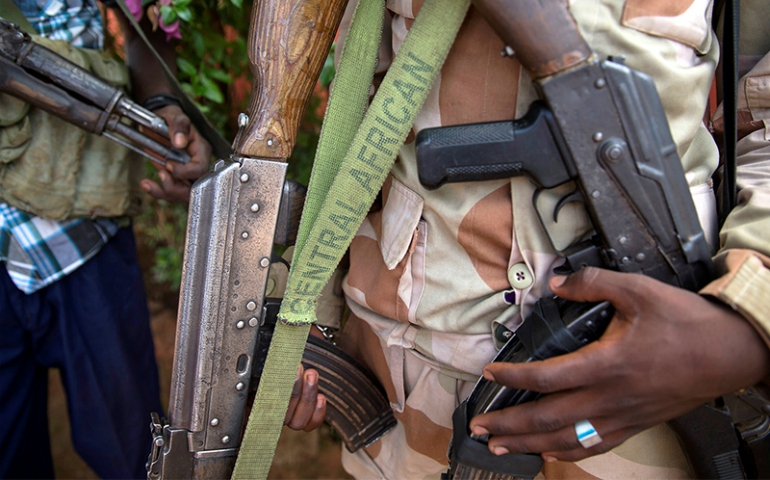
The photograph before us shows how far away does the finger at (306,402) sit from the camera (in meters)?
1.12

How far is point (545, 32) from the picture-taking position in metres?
0.76

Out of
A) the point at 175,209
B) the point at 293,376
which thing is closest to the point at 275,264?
the point at 293,376

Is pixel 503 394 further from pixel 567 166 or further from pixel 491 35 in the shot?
pixel 491 35

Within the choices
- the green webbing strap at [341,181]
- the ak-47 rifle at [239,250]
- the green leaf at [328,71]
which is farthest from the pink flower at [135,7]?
the green webbing strap at [341,181]

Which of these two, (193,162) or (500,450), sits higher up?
(193,162)

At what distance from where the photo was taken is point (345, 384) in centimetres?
121

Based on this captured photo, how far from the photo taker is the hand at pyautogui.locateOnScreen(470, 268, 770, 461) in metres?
0.71

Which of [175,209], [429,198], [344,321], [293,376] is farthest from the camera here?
[175,209]

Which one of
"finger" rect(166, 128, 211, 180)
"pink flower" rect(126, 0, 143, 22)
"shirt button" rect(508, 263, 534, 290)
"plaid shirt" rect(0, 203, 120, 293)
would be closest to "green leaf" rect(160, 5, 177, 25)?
"pink flower" rect(126, 0, 143, 22)

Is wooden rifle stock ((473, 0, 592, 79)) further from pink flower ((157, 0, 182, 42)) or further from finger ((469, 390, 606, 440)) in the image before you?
pink flower ((157, 0, 182, 42))

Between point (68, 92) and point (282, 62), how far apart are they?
80 centimetres

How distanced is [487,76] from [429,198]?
0.22 m

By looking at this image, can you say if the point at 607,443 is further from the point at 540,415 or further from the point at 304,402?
the point at 304,402

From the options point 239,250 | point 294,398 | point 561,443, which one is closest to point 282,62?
point 239,250
